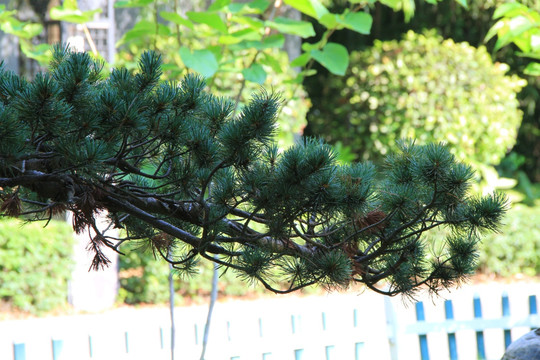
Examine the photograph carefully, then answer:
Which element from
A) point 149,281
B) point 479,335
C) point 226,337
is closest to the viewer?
point 226,337

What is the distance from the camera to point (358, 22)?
2.88m

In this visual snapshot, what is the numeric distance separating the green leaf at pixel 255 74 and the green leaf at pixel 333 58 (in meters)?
0.26

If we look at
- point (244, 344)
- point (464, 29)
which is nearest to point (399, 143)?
point (244, 344)

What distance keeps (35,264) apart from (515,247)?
4.97 meters

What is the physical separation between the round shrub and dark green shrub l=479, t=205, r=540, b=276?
0.79 metres

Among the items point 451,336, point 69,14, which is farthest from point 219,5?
point 451,336

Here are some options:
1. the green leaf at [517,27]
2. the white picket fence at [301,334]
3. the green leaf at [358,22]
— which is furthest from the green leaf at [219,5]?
the white picket fence at [301,334]

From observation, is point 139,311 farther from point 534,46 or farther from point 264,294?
point 534,46

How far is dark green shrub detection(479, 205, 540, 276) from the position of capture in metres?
6.70

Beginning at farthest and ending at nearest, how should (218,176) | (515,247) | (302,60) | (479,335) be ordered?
(515,247) → (479,335) → (302,60) → (218,176)

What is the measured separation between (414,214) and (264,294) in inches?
192

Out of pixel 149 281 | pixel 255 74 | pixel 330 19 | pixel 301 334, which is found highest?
pixel 330 19

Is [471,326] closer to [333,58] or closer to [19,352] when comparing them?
[333,58]

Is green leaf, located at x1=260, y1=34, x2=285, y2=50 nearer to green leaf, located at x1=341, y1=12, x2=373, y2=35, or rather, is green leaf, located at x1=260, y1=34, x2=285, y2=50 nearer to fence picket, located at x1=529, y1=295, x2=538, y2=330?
green leaf, located at x1=341, y1=12, x2=373, y2=35
